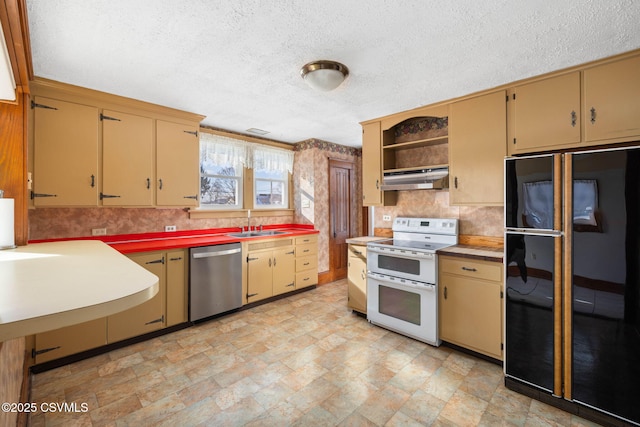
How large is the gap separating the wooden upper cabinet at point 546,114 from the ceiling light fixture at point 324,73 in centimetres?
159

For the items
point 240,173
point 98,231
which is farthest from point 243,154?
point 98,231

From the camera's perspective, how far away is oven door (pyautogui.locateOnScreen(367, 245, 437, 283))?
2.69m

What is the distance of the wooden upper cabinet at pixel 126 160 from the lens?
279cm

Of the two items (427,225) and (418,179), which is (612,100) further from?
(427,225)

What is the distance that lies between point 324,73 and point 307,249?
2823 mm

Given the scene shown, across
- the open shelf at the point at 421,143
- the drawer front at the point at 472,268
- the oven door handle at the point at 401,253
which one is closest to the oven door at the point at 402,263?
the oven door handle at the point at 401,253

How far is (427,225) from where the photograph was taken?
10.8 feet

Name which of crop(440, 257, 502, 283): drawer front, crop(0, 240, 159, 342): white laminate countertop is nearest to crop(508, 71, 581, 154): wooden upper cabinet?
crop(440, 257, 502, 283): drawer front

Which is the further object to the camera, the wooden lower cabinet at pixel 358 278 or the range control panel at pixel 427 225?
the wooden lower cabinet at pixel 358 278

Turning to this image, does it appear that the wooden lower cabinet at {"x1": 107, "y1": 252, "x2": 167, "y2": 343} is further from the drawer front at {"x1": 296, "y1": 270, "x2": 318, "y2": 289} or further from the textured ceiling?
the drawer front at {"x1": 296, "y1": 270, "x2": 318, "y2": 289}

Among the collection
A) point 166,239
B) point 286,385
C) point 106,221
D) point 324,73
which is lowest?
point 286,385

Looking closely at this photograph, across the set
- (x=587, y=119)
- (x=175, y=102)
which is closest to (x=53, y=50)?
(x=175, y=102)

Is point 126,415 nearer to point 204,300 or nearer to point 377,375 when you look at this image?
point 204,300

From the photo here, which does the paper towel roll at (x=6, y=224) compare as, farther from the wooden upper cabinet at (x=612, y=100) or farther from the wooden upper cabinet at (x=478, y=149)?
the wooden upper cabinet at (x=612, y=100)
